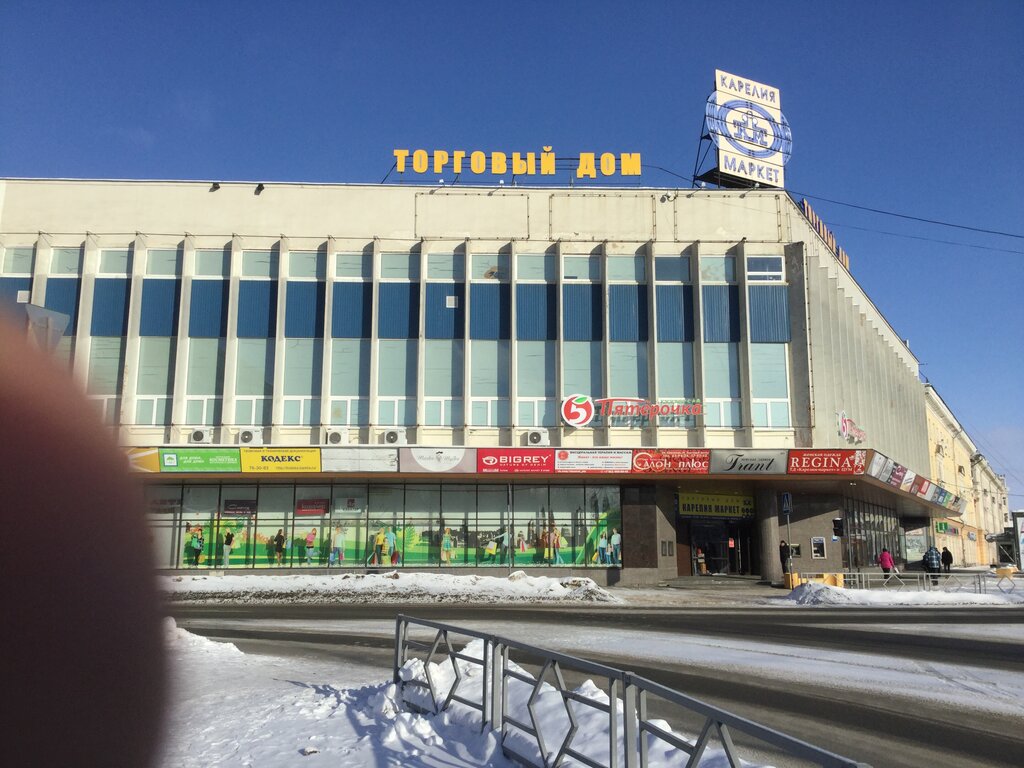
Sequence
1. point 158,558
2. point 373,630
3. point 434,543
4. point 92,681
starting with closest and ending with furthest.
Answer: point 92,681, point 158,558, point 373,630, point 434,543

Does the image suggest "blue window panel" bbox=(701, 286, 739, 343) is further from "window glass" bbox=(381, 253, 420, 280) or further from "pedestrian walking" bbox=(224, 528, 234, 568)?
"pedestrian walking" bbox=(224, 528, 234, 568)

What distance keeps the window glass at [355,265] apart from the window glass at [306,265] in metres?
0.64

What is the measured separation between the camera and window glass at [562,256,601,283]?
35312 millimetres

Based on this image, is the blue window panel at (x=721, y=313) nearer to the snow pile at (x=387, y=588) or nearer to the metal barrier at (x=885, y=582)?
the metal barrier at (x=885, y=582)

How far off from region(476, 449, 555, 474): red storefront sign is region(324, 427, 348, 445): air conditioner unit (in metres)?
5.33

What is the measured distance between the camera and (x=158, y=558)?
190 cm

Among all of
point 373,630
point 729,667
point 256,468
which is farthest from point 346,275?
point 729,667

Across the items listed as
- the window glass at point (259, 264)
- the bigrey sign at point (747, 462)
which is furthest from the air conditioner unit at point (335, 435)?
the bigrey sign at point (747, 462)

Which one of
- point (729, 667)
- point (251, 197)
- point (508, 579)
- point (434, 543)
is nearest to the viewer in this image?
point (729, 667)

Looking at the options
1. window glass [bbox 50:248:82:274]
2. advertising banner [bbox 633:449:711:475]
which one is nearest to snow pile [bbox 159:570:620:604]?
advertising banner [bbox 633:449:711:475]

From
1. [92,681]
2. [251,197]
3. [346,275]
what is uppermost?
[251,197]

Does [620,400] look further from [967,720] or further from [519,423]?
[967,720]

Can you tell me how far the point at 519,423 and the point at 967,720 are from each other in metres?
25.2

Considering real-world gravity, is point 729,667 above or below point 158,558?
below
